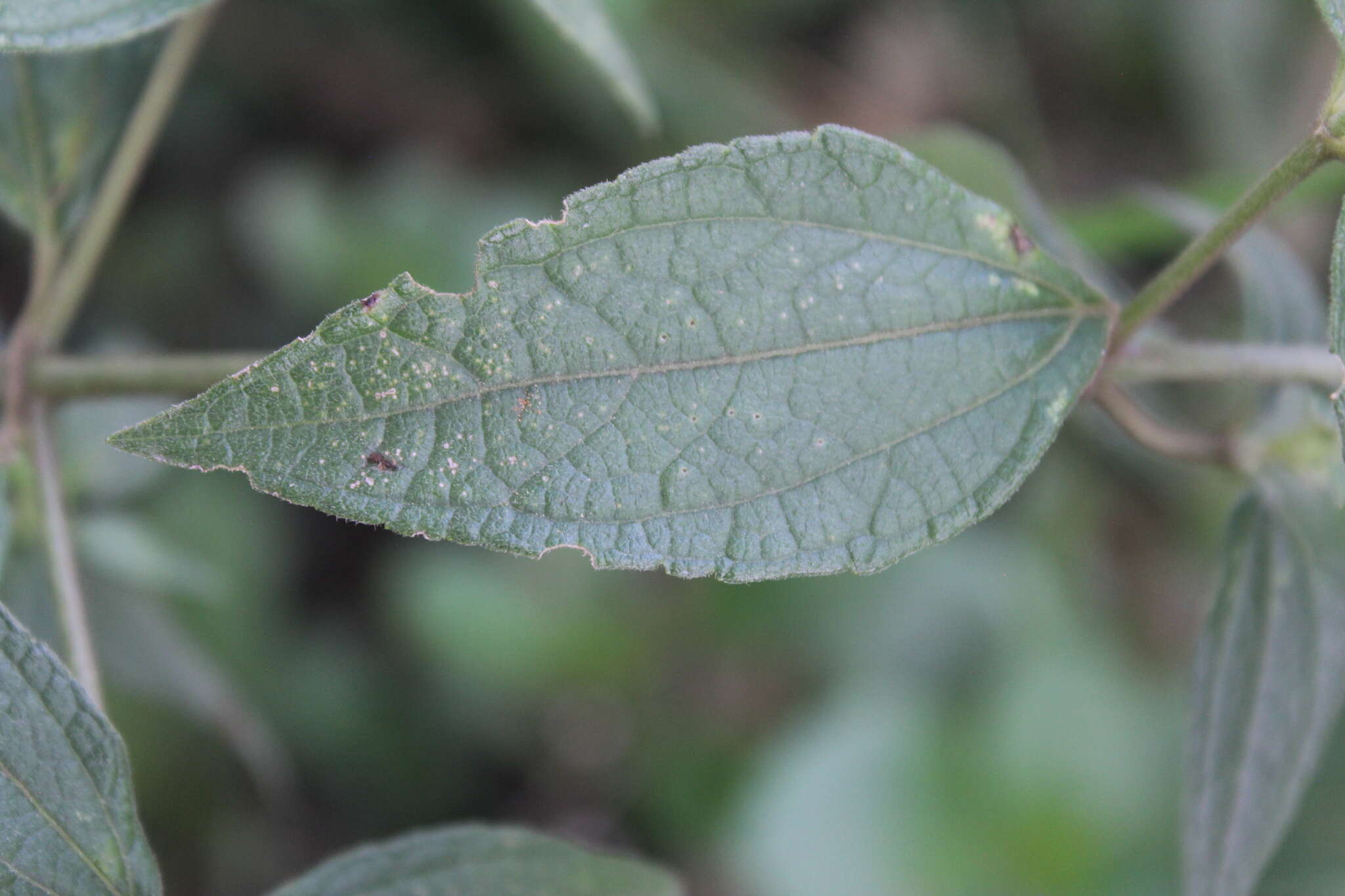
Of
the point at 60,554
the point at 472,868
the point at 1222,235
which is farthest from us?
the point at 60,554

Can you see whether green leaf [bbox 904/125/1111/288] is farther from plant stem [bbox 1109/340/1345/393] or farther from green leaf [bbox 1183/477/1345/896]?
green leaf [bbox 1183/477/1345/896]

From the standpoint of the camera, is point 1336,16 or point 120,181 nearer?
point 1336,16

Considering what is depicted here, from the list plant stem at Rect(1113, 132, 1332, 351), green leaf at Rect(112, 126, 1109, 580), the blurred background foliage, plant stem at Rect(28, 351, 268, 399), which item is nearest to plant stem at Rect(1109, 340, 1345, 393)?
plant stem at Rect(1113, 132, 1332, 351)

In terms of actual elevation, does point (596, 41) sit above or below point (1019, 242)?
above

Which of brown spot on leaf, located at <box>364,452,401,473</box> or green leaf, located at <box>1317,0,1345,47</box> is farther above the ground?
green leaf, located at <box>1317,0,1345,47</box>

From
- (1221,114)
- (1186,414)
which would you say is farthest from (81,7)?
(1221,114)

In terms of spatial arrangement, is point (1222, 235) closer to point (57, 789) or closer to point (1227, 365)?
point (1227, 365)

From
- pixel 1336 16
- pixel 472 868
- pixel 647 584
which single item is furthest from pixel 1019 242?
pixel 647 584
